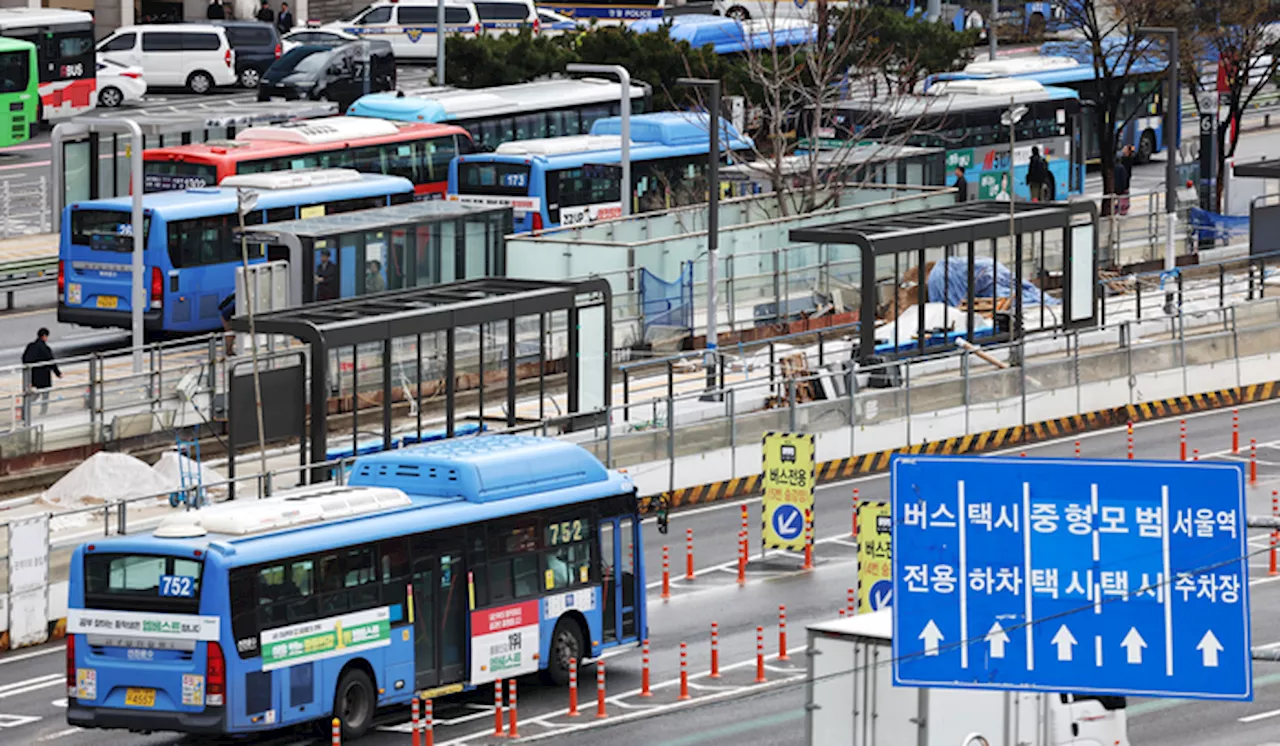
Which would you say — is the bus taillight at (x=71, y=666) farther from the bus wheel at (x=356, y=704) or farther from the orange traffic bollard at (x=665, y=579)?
the orange traffic bollard at (x=665, y=579)

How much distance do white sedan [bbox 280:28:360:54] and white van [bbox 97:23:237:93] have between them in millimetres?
1754

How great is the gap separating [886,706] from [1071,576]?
2.44 meters

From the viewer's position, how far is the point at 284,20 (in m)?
81.1

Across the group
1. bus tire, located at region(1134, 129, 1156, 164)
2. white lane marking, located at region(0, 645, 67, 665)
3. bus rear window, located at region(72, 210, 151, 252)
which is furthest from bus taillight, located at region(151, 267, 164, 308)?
bus tire, located at region(1134, 129, 1156, 164)

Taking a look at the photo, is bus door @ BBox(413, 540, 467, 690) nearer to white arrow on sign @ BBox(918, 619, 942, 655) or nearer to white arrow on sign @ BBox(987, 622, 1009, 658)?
white arrow on sign @ BBox(918, 619, 942, 655)

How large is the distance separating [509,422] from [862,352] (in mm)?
6967

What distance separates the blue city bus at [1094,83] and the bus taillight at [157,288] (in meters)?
25.7

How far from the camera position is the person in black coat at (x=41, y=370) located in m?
35.2

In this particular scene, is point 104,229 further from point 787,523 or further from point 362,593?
point 362,593

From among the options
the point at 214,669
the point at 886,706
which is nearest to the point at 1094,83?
the point at 214,669

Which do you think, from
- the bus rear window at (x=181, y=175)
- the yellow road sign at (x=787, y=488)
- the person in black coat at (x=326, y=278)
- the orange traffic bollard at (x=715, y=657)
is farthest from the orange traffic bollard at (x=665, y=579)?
the bus rear window at (x=181, y=175)

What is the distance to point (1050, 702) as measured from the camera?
17.7 m

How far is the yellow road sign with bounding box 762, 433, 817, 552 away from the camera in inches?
1202

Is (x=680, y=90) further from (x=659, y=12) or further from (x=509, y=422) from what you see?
(x=509, y=422)
